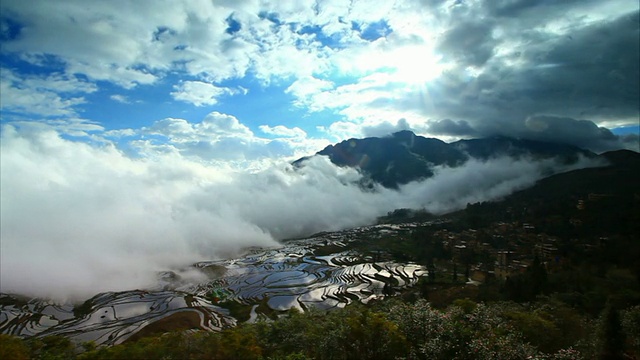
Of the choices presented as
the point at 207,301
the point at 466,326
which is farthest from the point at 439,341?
the point at 207,301

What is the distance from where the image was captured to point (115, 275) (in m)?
166

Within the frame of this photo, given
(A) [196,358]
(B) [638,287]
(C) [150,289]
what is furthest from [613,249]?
(C) [150,289]

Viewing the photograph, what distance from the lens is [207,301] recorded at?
125562 mm

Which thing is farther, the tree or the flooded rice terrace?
the flooded rice terrace

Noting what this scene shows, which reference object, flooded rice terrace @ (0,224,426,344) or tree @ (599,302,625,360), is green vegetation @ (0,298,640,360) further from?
flooded rice terrace @ (0,224,426,344)

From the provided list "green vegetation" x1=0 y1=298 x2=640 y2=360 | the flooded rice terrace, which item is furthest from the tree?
the flooded rice terrace

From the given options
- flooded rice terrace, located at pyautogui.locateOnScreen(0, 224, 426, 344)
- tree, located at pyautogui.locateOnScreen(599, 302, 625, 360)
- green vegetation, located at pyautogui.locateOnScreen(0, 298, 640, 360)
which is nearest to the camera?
green vegetation, located at pyautogui.locateOnScreen(0, 298, 640, 360)

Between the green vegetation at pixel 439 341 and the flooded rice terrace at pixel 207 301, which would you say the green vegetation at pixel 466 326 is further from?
the flooded rice terrace at pixel 207 301

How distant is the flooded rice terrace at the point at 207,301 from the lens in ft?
323

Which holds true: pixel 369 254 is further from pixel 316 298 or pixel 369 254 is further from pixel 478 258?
pixel 316 298

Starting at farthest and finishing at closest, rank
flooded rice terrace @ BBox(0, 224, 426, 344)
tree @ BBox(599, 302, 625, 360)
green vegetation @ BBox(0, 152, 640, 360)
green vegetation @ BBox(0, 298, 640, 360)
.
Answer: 1. flooded rice terrace @ BBox(0, 224, 426, 344)
2. tree @ BBox(599, 302, 625, 360)
3. green vegetation @ BBox(0, 152, 640, 360)
4. green vegetation @ BBox(0, 298, 640, 360)

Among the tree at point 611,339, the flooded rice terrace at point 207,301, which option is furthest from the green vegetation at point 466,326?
the flooded rice terrace at point 207,301

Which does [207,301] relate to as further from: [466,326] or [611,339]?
[611,339]

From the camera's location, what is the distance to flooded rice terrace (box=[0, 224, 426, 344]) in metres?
98.6
